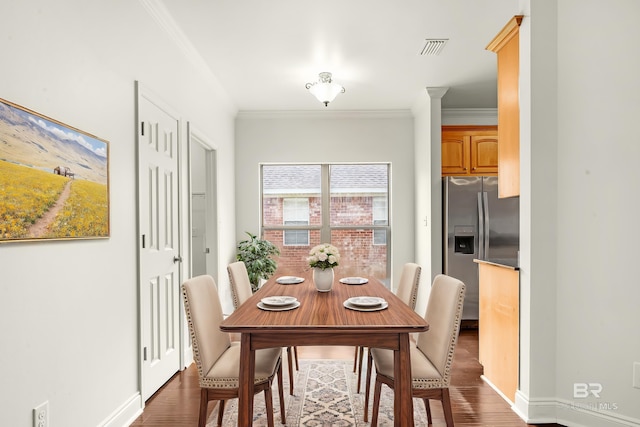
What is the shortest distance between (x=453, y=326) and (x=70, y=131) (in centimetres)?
203

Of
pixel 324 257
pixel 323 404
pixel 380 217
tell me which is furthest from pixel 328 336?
pixel 380 217

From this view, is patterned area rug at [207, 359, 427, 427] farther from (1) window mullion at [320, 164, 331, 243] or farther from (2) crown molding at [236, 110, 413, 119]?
(2) crown molding at [236, 110, 413, 119]

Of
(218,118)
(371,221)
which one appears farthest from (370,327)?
(371,221)

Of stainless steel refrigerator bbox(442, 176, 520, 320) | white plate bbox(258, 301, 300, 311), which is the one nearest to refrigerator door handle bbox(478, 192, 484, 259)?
stainless steel refrigerator bbox(442, 176, 520, 320)

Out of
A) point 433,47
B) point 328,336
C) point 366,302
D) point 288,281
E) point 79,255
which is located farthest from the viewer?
point 433,47

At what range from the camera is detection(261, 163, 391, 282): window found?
5.62 meters

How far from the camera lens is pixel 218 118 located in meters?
4.54

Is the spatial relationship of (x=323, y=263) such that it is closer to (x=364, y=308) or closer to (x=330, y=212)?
(x=364, y=308)

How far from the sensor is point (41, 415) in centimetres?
165

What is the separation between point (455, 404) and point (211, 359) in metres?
1.69

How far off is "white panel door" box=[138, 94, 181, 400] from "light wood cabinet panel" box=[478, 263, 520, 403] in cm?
242

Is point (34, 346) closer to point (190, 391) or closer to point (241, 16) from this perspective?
point (190, 391)

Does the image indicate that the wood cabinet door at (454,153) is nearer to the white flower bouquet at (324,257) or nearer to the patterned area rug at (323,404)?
the patterned area rug at (323,404)

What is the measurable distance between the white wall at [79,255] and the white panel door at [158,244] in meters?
0.11
